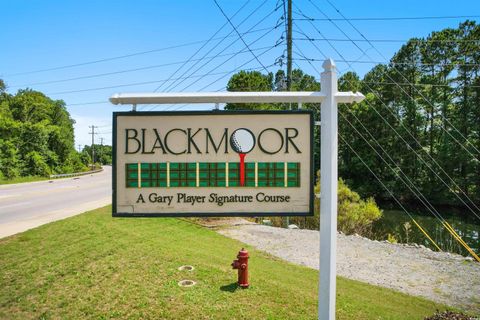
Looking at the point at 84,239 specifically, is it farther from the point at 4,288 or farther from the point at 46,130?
the point at 46,130

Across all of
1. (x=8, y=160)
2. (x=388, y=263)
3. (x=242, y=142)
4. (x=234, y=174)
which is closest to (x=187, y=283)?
(x=234, y=174)

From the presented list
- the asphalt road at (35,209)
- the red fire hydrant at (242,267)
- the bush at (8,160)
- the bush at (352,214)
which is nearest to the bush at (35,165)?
the bush at (8,160)

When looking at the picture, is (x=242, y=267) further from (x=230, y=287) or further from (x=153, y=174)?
(x=153, y=174)

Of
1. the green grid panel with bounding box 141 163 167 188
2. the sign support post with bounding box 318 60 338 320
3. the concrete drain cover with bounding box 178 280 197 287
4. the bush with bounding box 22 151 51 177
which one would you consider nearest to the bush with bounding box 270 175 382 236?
the concrete drain cover with bounding box 178 280 197 287

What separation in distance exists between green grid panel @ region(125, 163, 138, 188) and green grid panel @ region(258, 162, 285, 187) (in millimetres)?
1022

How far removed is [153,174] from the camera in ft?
8.83

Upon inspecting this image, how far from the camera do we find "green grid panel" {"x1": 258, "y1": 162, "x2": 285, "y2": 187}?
105 inches

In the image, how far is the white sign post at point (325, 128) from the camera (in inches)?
100

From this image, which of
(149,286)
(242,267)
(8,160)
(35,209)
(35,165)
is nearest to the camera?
(149,286)

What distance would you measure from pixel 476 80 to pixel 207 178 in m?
39.7

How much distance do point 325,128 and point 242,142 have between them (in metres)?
0.67

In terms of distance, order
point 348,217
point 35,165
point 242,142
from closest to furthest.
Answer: point 242,142
point 348,217
point 35,165

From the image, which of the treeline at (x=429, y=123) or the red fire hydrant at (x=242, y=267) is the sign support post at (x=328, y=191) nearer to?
the red fire hydrant at (x=242, y=267)

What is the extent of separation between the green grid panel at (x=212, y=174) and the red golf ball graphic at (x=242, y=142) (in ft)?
0.52
